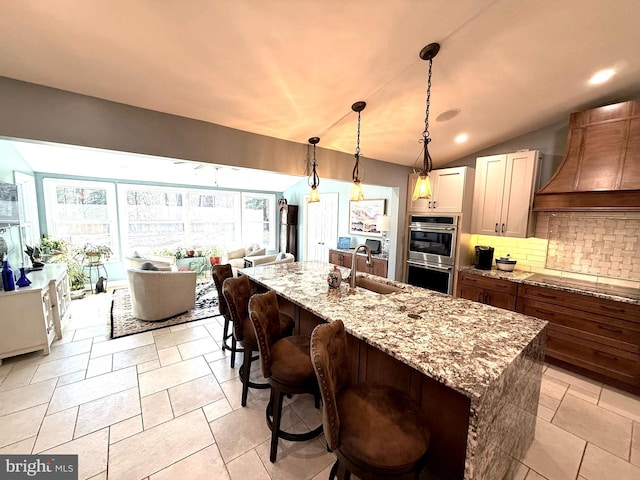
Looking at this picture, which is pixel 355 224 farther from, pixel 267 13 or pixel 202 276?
pixel 267 13

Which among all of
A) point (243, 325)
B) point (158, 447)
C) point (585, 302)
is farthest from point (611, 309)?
point (158, 447)

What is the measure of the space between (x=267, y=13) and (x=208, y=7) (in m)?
0.33

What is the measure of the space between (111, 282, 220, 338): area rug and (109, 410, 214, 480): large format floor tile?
1.88 meters

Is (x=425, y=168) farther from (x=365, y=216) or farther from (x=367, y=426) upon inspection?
(x=365, y=216)

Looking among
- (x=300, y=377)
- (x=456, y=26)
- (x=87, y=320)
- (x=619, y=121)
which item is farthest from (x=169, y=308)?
(x=619, y=121)

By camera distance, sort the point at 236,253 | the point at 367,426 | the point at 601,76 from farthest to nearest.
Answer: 1. the point at 236,253
2. the point at 601,76
3. the point at 367,426

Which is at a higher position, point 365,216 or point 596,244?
point 365,216

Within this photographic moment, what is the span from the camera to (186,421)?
193cm

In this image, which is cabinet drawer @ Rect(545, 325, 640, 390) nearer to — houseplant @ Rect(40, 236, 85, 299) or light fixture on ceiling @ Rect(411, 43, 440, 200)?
light fixture on ceiling @ Rect(411, 43, 440, 200)

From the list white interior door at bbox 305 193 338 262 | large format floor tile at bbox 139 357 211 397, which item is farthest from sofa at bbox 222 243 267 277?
large format floor tile at bbox 139 357 211 397

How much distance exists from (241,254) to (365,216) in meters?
3.20

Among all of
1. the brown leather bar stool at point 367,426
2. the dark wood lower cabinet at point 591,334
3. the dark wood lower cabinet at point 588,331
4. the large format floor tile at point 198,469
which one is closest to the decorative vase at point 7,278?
the large format floor tile at point 198,469

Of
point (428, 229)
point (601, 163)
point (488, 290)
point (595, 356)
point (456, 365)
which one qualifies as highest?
point (601, 163)

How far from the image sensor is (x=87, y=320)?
362 cm
